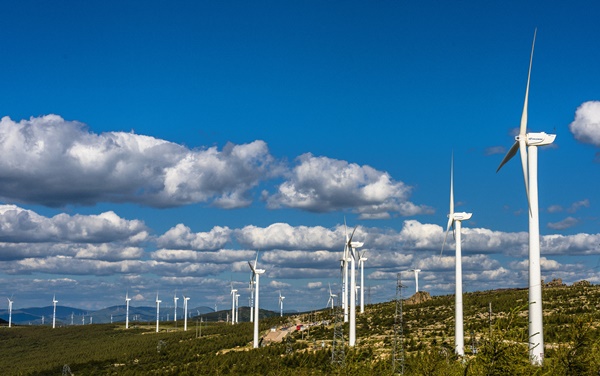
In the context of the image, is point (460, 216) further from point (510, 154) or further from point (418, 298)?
point (418, 298)

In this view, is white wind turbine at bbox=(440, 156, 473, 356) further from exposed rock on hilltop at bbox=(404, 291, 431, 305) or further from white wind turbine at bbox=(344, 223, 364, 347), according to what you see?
exposed rock on hilltop at bbox=(404, 291, 431, 305)

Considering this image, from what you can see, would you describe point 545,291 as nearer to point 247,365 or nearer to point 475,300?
point 475,300

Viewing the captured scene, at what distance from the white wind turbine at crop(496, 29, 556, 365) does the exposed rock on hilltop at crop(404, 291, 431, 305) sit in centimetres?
11627

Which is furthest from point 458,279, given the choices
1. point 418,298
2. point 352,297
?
point 418,298

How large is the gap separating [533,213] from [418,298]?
124656mm

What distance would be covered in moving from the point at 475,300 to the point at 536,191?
99380 mm

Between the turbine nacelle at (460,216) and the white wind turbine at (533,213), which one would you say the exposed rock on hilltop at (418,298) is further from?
the white wind turbine at (533,213)

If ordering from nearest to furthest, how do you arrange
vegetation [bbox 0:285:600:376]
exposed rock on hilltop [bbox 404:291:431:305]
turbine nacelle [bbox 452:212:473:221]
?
1. vegetation [bbox 0:285:600:376]
2. turbine nacelle [bbox 452:212:473:221]
3. exposed rock on hilltop [bbox 404:291:431:305]

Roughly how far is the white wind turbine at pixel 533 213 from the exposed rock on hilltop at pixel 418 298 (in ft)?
381

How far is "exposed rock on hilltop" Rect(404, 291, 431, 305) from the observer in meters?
161

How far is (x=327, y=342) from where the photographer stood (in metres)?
102

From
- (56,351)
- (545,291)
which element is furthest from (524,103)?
(56,351)

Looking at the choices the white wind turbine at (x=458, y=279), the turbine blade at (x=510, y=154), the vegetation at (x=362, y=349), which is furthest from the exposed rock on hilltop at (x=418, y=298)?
the turbine blade at (x=510, y=154)

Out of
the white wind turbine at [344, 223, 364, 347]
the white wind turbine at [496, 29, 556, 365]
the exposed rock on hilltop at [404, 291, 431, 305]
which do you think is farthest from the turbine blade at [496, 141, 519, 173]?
the exposed rock on hilltop at [404, 291, 431, 305]
